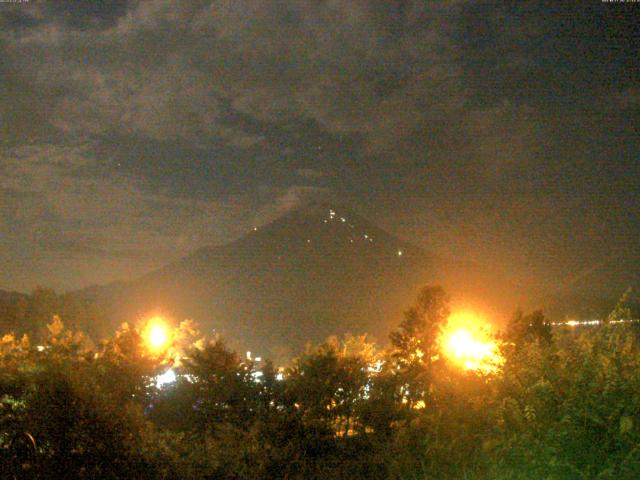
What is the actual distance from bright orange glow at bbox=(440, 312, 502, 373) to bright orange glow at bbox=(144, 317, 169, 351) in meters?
7.77

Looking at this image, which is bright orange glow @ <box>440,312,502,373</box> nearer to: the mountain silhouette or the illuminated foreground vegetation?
the illuminated foreground vegetation

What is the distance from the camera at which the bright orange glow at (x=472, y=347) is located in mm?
6547

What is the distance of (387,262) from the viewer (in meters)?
130

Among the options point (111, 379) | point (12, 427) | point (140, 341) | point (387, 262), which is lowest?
point (12, 427)

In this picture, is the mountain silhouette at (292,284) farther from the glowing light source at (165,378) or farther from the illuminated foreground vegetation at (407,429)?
the illuminated foreground vegetation at (407,429)

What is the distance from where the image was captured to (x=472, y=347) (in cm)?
986

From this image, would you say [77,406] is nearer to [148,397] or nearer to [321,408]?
[321,408]

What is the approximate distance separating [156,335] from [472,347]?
1059 cm

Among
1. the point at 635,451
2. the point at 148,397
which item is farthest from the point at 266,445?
the point at 148,397

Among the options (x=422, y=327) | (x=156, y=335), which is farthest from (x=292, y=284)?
(x=156, y=335)

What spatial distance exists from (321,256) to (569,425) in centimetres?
14817

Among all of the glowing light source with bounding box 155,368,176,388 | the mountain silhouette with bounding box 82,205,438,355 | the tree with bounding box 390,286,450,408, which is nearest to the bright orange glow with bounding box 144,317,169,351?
the glowing light source with bounding box 155,368,176,388

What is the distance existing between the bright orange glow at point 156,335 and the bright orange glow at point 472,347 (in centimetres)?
777

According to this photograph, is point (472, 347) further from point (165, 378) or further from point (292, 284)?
point (292, 284)
